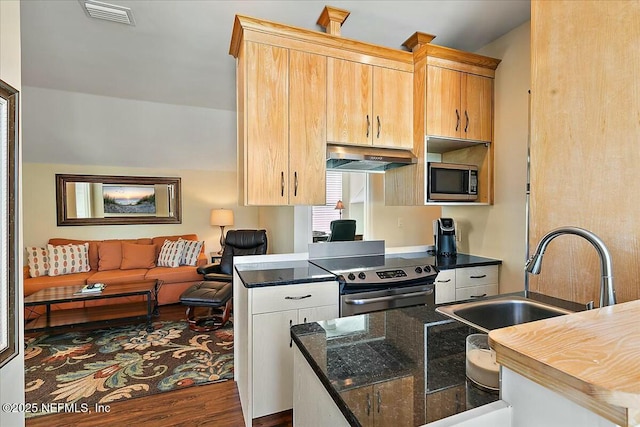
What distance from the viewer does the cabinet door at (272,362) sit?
72.4 inches

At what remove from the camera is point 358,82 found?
7.78 ft

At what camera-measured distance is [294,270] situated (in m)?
2.16

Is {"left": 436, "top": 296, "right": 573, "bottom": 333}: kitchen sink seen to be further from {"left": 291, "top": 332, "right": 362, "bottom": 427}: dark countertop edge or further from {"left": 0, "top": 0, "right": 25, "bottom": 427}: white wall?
{"left": 0, "top": 0, "right": 25, "bottom": 427}: white wall

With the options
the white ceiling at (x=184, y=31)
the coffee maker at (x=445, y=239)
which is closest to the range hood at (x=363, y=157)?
the coffee maker at (x=445, y=239)

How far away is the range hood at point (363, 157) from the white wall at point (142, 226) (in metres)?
3.38

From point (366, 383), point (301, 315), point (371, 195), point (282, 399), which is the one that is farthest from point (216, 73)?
point (366, 383)

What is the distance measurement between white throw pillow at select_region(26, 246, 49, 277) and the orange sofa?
8cm

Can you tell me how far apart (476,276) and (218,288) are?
2.69m

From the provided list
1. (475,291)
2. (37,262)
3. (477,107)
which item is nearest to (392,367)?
(475,291)

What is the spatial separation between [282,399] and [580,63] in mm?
2278

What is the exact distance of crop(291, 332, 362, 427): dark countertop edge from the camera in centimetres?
67

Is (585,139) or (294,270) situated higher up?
(585,139)

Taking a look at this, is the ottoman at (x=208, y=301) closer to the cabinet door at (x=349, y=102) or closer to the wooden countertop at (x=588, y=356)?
the cabinet door at (x=349, y=102)

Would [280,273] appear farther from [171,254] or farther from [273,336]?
[171,254]
